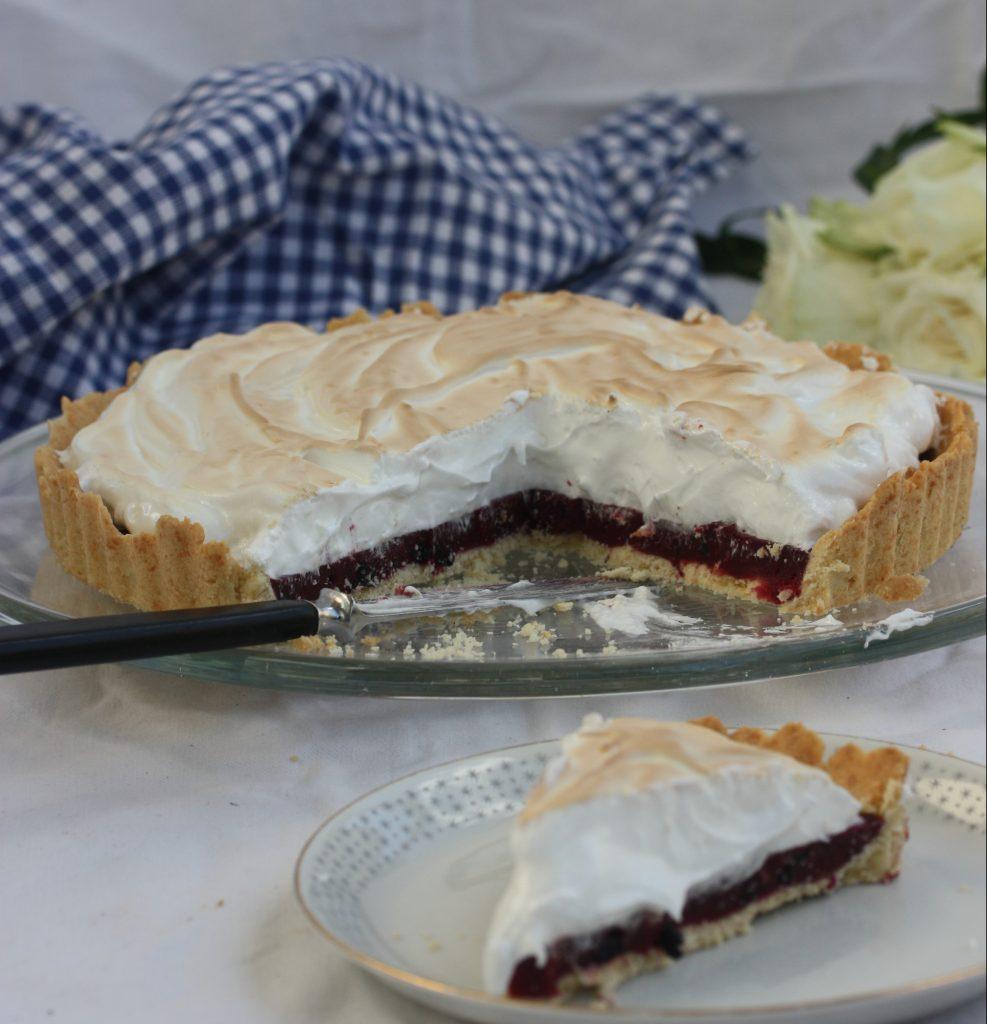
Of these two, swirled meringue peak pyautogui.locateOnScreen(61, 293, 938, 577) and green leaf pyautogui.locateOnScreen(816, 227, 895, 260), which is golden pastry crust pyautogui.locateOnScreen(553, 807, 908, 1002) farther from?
green leaf pyautogui.locateOnScreen(816, 227, 895, 260)

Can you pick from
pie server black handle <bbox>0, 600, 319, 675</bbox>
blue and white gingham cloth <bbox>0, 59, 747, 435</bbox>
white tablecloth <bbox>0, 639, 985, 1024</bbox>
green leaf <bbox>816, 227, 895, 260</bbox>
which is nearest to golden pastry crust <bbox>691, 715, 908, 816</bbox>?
white tablecloth <bbox>0, 639, 985, 1024</bbox>

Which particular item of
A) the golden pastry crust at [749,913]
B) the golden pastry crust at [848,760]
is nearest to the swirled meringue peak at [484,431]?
the golden pastry crust at [848,760]

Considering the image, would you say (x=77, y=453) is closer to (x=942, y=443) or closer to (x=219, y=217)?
(x=219, y=217)

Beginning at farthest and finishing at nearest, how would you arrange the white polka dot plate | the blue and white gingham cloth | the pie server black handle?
1. the blue and white gingham cloth
2. the pie server black handle
3. the white polka dot plate

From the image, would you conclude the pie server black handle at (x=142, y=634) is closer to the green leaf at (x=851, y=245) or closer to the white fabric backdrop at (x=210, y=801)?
the white fabric backdrop at (x=210, y=801)

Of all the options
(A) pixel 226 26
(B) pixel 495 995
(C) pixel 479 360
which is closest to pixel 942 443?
(C) pixel 479 360
